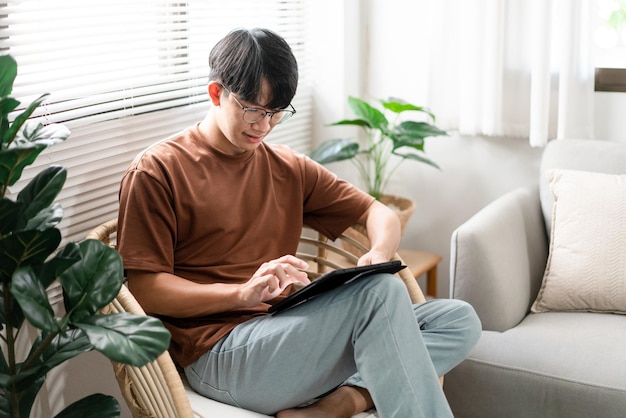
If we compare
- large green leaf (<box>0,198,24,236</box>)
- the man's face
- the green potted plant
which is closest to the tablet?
the man's face

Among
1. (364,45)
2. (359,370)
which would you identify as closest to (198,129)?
(359,370)

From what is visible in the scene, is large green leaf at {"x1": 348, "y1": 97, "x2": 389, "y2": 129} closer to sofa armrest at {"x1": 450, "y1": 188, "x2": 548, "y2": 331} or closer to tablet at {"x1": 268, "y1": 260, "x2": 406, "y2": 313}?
sofa armrest at {"x1": 450, "y1": 188, "x2": 548, "y2": 331}

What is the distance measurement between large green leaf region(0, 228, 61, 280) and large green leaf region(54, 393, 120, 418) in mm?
267

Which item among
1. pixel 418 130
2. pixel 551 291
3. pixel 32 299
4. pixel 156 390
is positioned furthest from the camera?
pixel 418 130

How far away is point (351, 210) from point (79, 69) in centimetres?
76

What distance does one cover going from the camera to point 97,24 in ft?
6.55

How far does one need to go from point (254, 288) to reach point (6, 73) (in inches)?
25.2

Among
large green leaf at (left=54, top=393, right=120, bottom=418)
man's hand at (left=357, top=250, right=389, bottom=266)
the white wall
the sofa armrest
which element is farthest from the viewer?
the white wall

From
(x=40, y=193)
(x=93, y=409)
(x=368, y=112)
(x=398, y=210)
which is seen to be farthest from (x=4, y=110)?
(x=398, y=210)

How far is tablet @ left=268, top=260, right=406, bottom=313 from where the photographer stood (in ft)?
5.41

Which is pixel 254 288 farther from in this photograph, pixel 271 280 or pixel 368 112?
pixel 368 112

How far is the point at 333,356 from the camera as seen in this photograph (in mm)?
1704

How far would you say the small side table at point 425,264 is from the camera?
9.10 ft

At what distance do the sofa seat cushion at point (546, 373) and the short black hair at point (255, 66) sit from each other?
89cm
